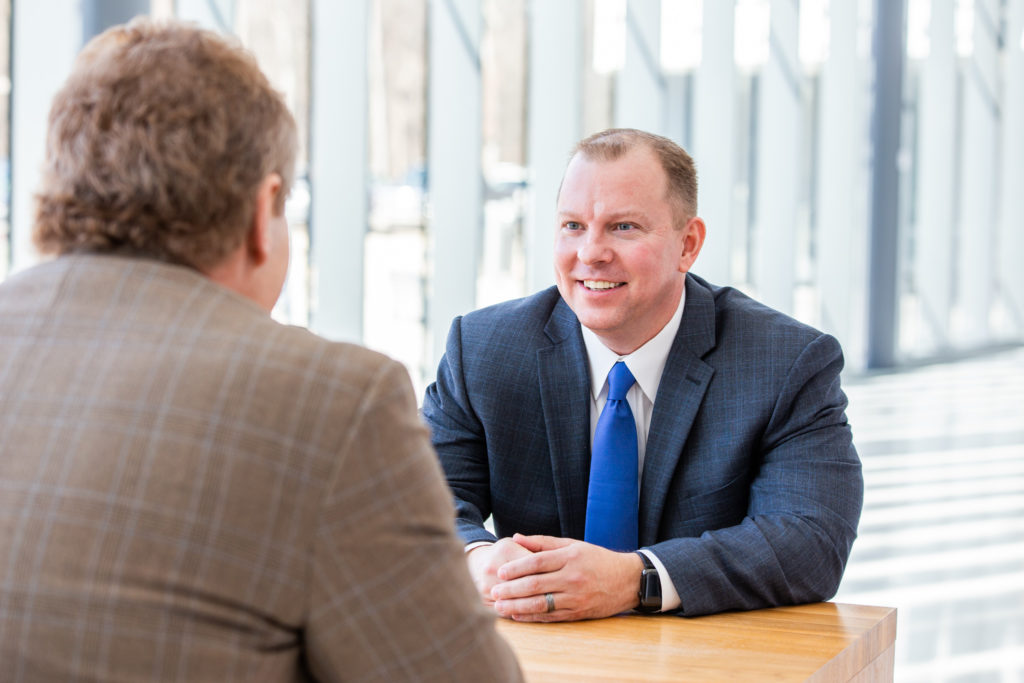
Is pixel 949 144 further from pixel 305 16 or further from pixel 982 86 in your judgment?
pixel 305 16

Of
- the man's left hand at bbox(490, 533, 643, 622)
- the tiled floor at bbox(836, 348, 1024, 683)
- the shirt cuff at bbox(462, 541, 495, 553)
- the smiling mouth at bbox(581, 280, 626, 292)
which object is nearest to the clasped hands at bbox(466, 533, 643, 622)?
the man's left hand at bbox(490, 533, 643, 622)

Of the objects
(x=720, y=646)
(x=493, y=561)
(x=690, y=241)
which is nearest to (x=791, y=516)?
(x=720, y=646)

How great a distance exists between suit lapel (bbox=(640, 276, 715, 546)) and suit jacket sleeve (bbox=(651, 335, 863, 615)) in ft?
0.25

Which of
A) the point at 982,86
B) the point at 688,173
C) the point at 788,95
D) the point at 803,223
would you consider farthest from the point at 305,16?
the point at 982,86

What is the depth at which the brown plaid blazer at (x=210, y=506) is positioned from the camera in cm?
94

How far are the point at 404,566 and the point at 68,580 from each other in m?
0.26

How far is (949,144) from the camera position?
437 inches

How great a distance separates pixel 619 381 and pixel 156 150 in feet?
4.09

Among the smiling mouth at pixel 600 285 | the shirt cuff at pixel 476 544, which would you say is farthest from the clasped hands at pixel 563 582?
the smiling mouth at pixel 600 285

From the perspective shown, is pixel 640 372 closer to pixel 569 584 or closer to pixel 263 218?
pixel 569 584

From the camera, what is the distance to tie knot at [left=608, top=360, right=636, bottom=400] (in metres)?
2.12

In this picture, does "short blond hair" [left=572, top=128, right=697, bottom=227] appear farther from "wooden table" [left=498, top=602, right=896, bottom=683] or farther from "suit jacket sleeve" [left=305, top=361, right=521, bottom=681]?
"suit jacket sleeve" [left=305, top=361, right=521, bottom=681]

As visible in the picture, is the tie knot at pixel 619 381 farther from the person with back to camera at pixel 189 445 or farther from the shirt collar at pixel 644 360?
the person with back to camera at pixel 189 445

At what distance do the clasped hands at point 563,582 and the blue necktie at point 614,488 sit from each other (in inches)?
12.1
